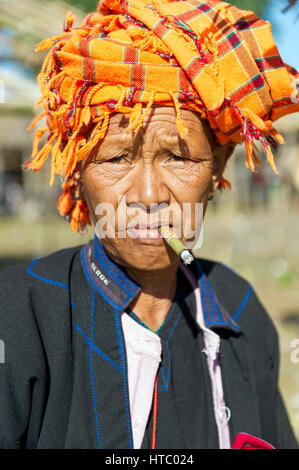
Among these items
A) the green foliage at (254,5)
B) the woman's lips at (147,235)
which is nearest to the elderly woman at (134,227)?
the woman's lips at (147,235)

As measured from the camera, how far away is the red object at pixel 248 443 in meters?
1.49

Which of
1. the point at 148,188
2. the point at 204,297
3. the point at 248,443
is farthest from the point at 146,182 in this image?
the point at 248,443

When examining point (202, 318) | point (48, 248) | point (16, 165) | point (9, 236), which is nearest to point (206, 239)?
point (48, 248)

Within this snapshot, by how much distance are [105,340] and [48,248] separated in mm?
8695

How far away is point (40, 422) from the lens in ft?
4.88

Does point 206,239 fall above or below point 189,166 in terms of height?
below

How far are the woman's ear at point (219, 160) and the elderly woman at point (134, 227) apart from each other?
58 millimetres

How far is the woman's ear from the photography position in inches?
69.0

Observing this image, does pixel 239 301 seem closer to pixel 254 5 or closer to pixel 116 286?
pixel 116 286

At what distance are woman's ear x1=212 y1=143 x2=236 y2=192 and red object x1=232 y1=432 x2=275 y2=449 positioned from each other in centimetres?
92

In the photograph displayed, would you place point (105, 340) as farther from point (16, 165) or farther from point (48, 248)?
point (16, 165)

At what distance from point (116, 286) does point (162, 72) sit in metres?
0.76

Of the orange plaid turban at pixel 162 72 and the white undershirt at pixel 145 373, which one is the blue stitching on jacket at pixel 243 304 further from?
the orange plaid turban at pixel 162 72

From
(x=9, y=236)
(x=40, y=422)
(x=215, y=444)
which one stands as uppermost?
(x=40, y=422)
